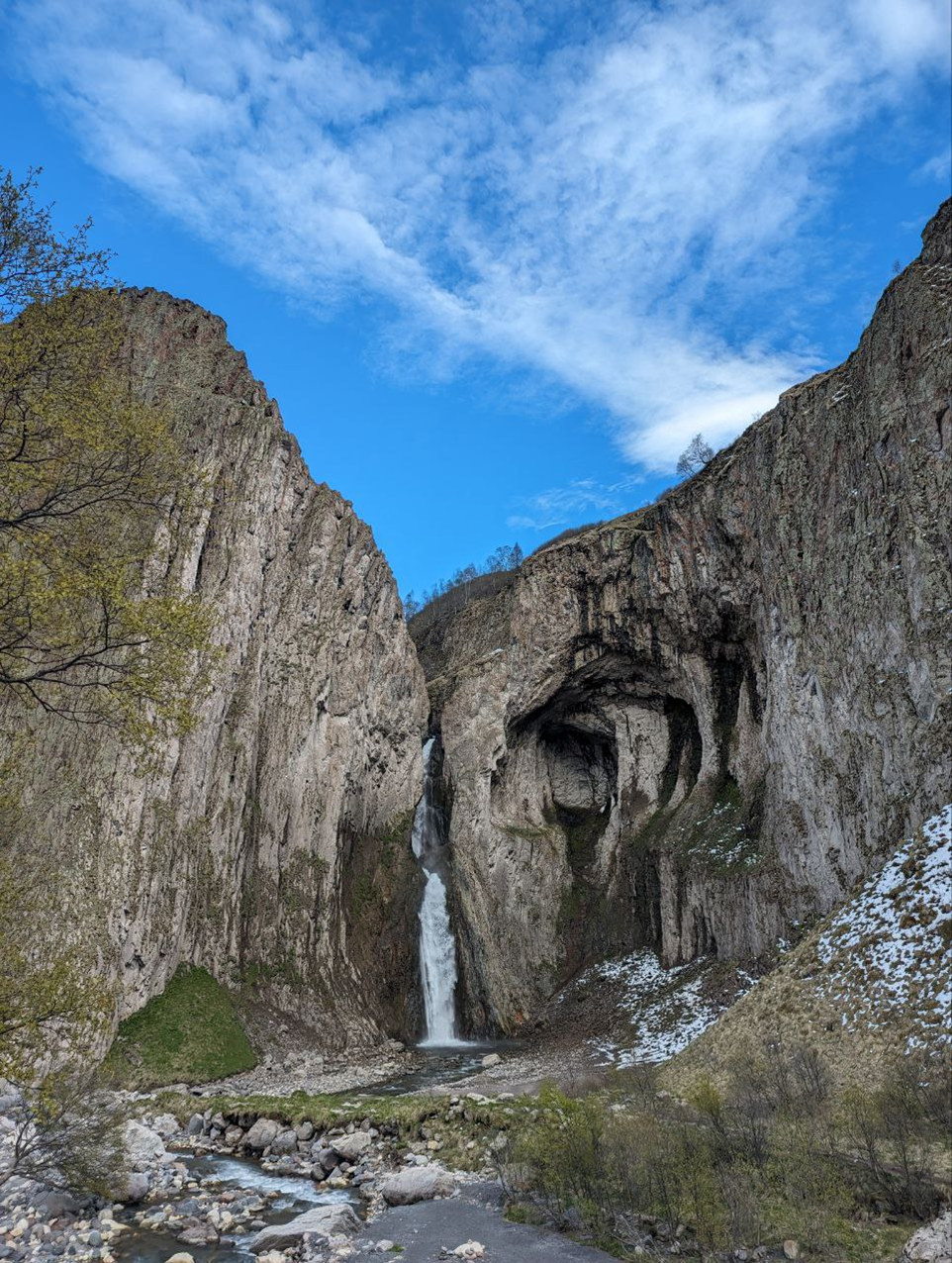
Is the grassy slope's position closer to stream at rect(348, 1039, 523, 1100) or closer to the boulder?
stream at rect(348, 1039, 523, 1100)

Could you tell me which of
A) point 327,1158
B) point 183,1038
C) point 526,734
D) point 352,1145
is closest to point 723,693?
point 526,734

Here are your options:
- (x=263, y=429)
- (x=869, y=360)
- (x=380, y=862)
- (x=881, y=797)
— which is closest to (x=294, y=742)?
(x=380, y=862)

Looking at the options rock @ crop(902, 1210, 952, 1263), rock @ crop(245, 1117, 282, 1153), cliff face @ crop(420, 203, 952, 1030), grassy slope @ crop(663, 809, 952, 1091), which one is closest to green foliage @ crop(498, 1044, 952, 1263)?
rock @ crop(902, 1210, 952, 1263)

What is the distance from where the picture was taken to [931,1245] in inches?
368

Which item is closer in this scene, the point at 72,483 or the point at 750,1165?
the point at 72,483

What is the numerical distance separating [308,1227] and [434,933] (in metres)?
31.8

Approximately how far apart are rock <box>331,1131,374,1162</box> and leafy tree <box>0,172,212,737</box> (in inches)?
510

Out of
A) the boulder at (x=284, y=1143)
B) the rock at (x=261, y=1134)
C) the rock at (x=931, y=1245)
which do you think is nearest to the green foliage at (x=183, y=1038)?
the rock at (x=261, y=1134)

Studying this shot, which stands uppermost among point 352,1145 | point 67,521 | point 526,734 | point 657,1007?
point 526,734

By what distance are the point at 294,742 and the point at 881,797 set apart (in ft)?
90.8

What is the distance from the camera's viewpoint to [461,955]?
42656 millimetres

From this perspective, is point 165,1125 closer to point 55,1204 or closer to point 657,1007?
point 55,1204

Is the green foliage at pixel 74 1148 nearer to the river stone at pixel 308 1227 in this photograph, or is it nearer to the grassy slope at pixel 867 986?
the river stone at pixel 308 1227

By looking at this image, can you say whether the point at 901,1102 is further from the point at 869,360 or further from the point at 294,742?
the point at 294,742
